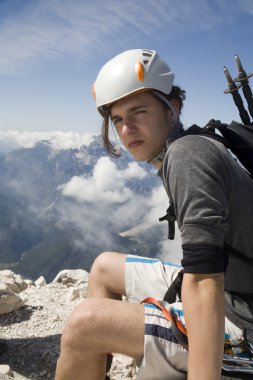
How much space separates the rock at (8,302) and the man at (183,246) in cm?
519

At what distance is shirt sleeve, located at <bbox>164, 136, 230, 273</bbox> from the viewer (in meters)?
2.36

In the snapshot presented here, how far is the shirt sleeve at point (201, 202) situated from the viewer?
2.36m

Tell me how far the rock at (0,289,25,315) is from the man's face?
20.2ft

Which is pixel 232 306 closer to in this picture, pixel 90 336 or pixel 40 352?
pixel 90 336

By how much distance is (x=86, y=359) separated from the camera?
9.26 ft

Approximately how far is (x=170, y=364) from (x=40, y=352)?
5010 millimetres

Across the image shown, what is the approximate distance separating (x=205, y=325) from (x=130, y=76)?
2.50m

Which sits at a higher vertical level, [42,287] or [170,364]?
[170,364]

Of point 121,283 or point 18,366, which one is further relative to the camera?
point 18,366

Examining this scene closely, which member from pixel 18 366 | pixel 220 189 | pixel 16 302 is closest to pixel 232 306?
pixel 220 189

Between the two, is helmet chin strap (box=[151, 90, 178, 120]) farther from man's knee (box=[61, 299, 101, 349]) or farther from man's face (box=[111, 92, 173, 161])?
man's knee (box=[61, 299, 101, 349])

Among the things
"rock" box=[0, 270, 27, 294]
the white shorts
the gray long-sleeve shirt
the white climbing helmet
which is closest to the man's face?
the white climbing helmet

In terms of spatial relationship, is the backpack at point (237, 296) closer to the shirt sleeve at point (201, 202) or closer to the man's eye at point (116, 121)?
the shirt sleeve at point (201, 202)

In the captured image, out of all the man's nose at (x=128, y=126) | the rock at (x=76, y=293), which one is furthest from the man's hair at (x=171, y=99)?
the rock at (x=76, y=293)
